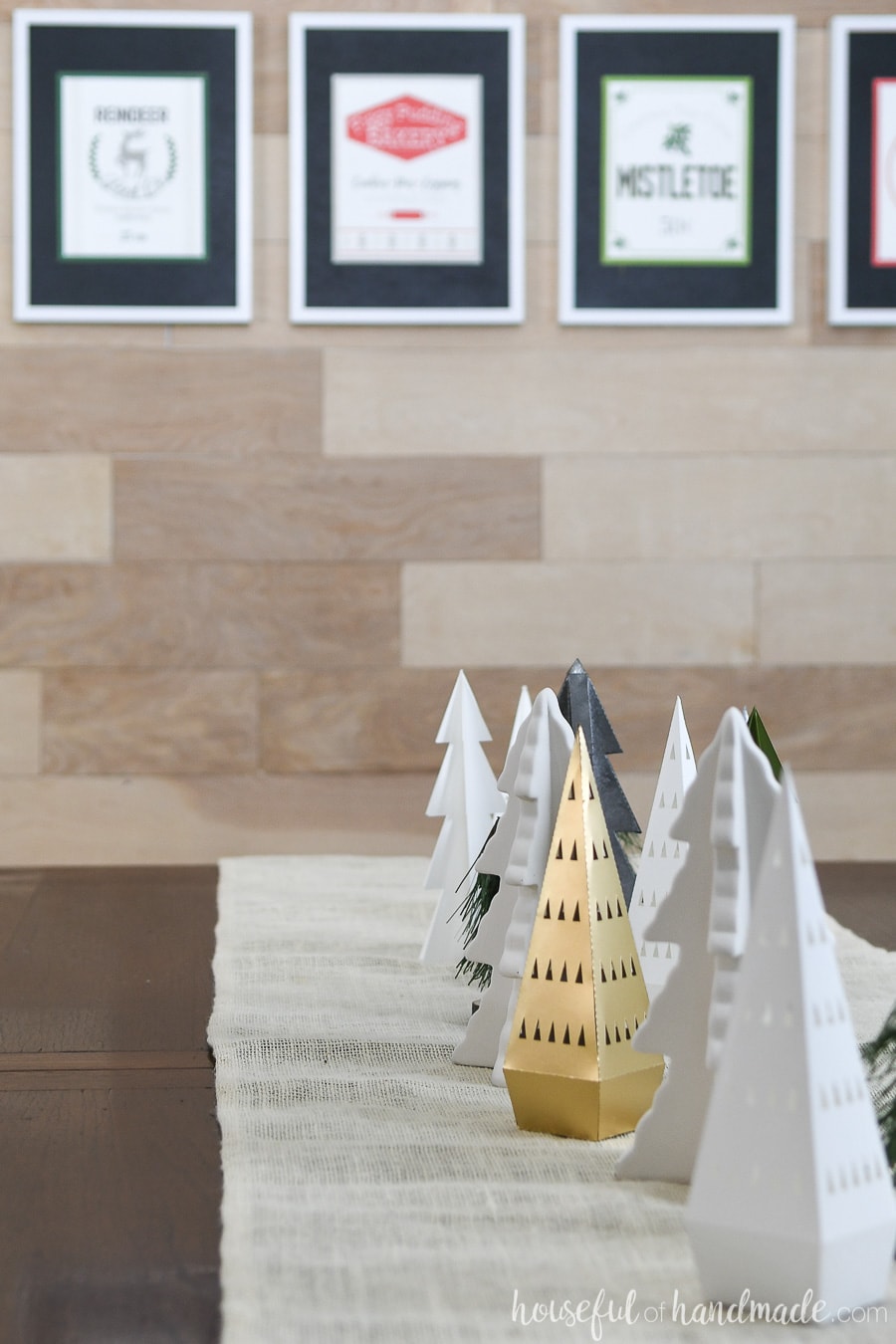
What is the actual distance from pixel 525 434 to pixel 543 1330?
4.61 ft

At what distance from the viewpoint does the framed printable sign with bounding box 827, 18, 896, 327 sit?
5.69 feet

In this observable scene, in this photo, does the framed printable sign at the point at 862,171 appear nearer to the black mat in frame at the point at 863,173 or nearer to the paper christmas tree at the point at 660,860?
the black mat in frame at the point at 863,173

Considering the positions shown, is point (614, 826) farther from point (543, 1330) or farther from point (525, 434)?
point (525, 434)

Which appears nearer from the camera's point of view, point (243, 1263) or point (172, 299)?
point (243, 1263)

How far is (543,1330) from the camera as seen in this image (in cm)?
42

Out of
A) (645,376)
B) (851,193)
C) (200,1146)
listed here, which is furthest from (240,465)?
(200,1146)

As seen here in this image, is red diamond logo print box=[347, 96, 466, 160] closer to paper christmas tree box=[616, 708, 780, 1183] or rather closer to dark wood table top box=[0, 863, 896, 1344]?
dark wood table top box=[0, 863, 896, 1344]

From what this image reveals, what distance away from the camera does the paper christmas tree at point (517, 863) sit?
65 centimetres

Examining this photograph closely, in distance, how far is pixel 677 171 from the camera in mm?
1752

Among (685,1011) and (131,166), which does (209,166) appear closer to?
(131,166)

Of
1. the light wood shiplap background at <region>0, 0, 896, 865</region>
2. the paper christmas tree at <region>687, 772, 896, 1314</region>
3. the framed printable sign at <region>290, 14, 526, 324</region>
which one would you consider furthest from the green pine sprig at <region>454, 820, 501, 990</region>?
the framed printable sign at <region>290, 14, 526, 324</region>

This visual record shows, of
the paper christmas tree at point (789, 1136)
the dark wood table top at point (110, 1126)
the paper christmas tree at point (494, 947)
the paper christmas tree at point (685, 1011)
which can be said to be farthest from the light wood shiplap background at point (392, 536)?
the paper christmas tree at point (789, 1136)

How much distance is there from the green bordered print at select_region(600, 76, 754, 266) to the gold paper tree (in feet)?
4.15

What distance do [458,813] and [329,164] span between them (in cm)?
105
